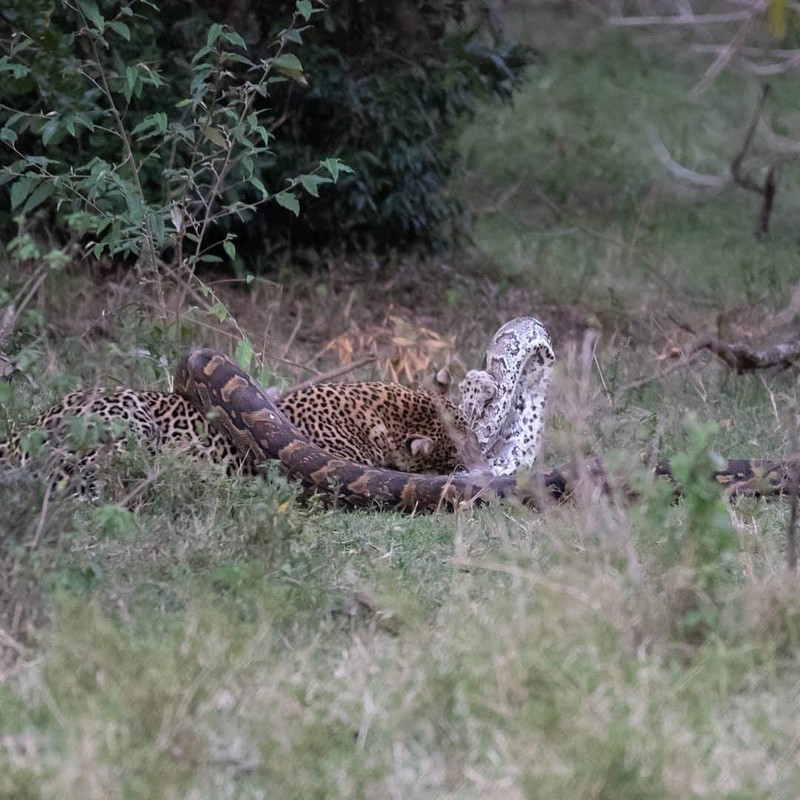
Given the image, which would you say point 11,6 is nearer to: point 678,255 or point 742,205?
point 678,255

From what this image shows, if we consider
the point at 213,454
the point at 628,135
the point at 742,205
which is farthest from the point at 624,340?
the point at 628,135

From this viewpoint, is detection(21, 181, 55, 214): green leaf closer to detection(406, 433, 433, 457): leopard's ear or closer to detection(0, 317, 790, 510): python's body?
detection(0, 317, 790, 510): python's body

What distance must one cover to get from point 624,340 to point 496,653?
643 cm

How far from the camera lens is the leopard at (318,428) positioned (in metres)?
6.34

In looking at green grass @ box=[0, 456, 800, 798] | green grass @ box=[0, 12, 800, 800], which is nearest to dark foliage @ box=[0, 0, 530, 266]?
green grass @ box=[0, 12, 800, 800]

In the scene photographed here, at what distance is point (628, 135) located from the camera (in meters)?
17.1

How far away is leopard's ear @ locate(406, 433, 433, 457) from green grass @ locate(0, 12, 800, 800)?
0.88 meters

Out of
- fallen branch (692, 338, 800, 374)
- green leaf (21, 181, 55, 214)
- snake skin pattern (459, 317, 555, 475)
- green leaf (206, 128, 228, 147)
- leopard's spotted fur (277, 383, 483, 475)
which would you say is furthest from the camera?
fallen branch (692, 338, 800, 374)

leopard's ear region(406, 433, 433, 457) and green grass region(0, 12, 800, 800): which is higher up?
green grass region(0, 12, 800, 800)

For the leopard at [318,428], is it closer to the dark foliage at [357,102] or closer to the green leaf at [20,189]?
the green leaf at [20,189]

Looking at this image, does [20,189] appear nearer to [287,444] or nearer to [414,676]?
[287,444]

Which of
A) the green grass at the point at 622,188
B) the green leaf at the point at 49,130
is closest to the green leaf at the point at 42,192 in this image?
the green leaf at the point at 49,130

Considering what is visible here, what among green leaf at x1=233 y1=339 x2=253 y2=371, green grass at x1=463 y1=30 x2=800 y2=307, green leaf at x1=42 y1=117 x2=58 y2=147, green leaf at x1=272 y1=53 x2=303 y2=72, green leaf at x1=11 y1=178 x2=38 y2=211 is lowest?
green grass at x1=463 y1=30 x2=800 y2=307

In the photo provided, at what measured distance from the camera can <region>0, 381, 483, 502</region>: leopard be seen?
6.34m
